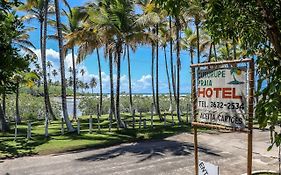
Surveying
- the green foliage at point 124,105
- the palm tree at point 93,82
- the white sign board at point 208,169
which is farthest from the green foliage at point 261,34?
the palm tree at point 93,82

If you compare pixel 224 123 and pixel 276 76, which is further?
pixel 224 123

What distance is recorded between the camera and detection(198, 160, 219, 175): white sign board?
6.47 metres

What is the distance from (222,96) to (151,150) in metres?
10.1

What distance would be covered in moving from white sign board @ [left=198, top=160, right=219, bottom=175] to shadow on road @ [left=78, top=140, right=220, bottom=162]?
7.70 metres

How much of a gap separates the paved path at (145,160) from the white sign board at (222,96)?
5943 mm

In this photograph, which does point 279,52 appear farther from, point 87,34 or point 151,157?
point 87,34

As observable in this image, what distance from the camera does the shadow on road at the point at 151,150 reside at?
49.8 ft

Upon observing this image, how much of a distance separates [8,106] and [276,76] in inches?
1558

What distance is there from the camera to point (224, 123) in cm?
664

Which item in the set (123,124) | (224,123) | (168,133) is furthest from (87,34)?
(224,123)

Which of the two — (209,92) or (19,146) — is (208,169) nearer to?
(209,92)

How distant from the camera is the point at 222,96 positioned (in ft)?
21.9

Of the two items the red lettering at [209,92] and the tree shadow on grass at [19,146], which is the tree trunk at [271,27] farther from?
the tree shadow on grass at [19,146]

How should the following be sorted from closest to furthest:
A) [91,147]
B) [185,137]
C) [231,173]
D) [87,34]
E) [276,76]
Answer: [276,76] < [231,173] < [91,147] < [185,137] < [87,34]
